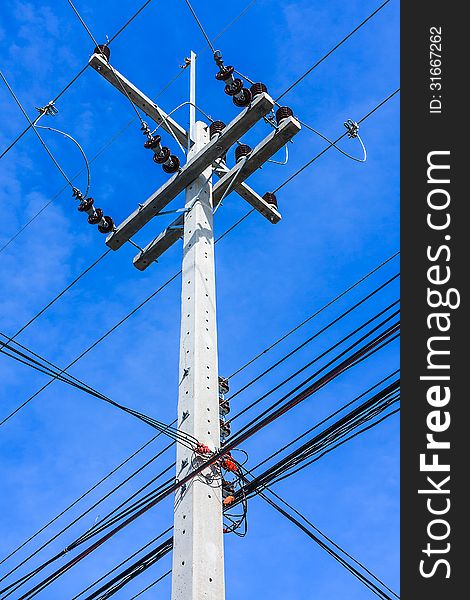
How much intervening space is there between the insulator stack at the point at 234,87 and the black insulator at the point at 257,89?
42 millimetres

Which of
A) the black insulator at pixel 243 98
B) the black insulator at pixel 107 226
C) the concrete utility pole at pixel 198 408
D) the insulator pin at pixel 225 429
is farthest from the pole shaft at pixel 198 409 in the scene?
the black insulator at pixel 107 226

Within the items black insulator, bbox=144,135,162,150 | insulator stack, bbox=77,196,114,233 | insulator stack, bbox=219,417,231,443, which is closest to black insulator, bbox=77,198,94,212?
insulator stack, bbox=77,196,114,233

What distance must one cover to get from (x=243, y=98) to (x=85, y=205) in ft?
7.42

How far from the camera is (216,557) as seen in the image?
5199 mm

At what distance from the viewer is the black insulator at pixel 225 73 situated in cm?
762

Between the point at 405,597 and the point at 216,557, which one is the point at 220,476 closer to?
the point at 216,557

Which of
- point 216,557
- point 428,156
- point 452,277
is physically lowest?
point 216,557

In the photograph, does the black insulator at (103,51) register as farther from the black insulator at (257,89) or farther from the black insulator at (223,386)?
the black insulator at (223,386)

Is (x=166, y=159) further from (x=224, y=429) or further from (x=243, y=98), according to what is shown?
(x=224, y=429)

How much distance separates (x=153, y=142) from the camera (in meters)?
7.98

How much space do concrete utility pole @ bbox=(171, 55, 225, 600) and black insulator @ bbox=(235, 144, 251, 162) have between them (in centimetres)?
32

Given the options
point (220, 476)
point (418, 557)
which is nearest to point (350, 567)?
point (220, 476)

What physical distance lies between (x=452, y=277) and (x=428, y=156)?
3.23 ft

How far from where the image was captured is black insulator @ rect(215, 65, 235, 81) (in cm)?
762
